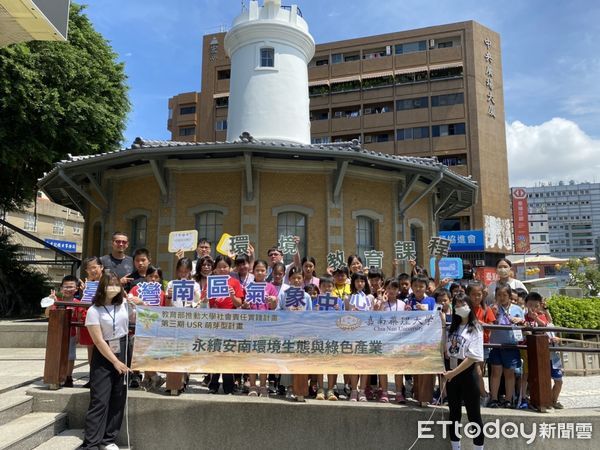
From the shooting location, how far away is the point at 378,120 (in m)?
43.7

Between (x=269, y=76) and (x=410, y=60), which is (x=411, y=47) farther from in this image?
(x=269, y=76)

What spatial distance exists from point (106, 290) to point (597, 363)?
13670mm

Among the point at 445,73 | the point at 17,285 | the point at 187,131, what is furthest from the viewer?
the point at 187,131

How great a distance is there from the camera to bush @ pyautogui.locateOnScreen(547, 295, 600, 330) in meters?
14.1

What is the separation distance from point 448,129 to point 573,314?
30.0m

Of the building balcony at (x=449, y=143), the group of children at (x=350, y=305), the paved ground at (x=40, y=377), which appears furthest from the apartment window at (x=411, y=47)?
the group of children at (x=350, y=305)

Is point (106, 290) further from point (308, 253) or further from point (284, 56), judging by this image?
point (284, 56)

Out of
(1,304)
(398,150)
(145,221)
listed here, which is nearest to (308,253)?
(145,221)

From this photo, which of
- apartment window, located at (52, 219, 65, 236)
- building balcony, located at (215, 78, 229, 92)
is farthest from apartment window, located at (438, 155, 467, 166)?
apartment window, located at (52, 219, 65, 236)

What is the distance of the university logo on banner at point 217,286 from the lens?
5980 mm

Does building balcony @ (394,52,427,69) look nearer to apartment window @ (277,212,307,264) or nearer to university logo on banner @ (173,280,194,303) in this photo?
apartment window @ (277,212,307,264)

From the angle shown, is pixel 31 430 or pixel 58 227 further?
pixel 58 227

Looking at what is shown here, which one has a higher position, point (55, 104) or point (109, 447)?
point (55, 104)

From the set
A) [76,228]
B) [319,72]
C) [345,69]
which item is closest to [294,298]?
[345,69]
